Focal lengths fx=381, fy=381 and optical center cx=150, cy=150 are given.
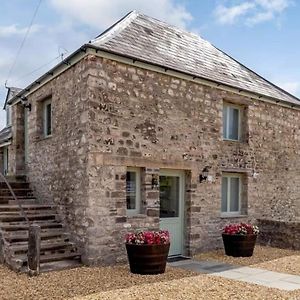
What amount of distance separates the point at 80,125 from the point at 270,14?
467 centimetres

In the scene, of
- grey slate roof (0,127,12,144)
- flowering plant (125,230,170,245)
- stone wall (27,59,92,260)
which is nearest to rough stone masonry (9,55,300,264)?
stone wall (27,59,92,260)

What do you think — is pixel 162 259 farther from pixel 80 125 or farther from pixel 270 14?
pixel 270 14

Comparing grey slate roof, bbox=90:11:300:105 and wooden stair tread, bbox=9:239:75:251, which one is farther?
grey slate roof, bbox=90:11:300:105

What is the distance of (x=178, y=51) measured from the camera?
1170 centimetres

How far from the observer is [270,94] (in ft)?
42.4

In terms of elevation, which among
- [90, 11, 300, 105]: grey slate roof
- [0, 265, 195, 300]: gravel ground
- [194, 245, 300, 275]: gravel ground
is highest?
[90, 11, 300, 105]: grey slate roof

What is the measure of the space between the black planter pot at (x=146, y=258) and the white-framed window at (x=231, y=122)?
4967 mm

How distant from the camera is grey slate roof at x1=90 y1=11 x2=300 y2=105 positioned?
9766 mm

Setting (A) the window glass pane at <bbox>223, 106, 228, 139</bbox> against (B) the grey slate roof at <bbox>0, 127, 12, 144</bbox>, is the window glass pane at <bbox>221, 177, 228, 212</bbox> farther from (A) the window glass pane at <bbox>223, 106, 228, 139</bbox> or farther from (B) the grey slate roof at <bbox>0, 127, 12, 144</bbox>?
(B) the grey slate roof at <bbox>0, 127, 12, 144</bbox>

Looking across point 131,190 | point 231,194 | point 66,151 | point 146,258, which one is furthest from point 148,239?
point 231,194

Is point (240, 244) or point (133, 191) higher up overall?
point (133, 191)

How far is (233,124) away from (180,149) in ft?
9.01

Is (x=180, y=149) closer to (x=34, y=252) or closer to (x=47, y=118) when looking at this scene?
(x=47, y=118)

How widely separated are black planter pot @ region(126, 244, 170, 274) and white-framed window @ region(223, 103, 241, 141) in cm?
497
